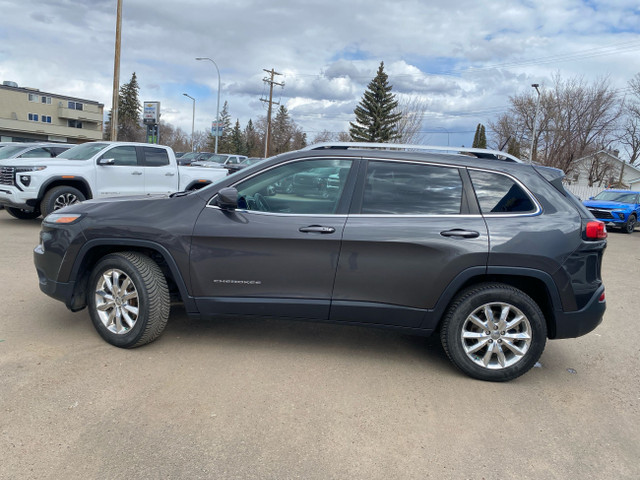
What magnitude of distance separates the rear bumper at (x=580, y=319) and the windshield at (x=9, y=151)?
14.6 metres

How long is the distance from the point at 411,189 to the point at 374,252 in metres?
0.60

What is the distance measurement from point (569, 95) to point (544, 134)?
3.77m

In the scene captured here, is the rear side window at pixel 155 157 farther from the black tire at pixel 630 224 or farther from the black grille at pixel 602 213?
the black tire at pixel 630 224

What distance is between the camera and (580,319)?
Result: 12.1 ft

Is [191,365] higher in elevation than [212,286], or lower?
lower

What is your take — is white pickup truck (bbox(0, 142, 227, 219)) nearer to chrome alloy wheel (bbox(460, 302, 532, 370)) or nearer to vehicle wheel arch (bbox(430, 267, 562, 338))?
vehicle wheel arch (bbox(430, 267, 562, 338))

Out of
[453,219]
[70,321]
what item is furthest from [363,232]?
[70,321]

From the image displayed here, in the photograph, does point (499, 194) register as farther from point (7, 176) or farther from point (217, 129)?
point (217, 129)

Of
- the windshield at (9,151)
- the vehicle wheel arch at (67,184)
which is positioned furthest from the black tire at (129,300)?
the windshield at (9,151)

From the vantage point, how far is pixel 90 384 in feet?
11.2

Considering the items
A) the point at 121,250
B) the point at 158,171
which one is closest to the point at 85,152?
the point at 158,171

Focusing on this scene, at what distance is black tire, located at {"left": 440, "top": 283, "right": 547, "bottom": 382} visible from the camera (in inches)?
145

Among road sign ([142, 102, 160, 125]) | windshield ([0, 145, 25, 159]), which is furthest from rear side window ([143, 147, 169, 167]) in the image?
road sign ([142, 102, 160, 125])

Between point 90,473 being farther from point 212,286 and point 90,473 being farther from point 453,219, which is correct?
point 453,219
